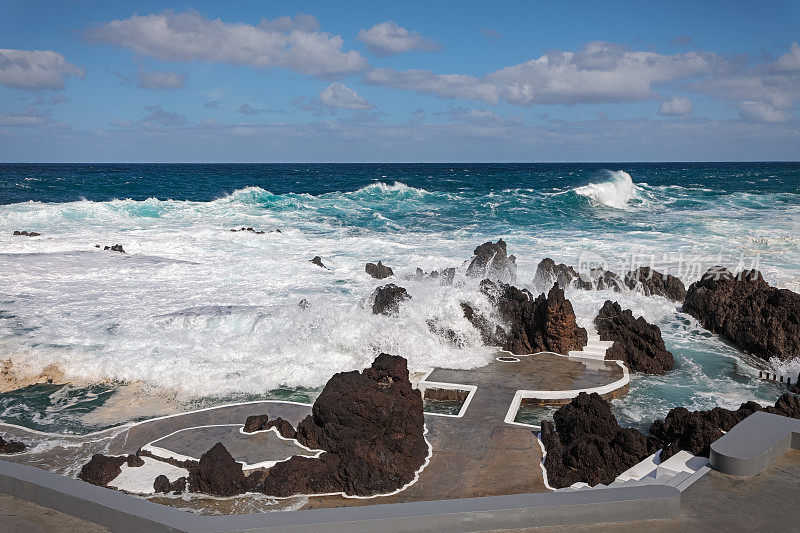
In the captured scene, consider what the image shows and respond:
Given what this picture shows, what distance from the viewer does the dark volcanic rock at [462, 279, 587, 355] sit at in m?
11.2

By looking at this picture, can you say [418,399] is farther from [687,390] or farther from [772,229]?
[772,229]

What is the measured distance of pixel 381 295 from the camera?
41.8 feet

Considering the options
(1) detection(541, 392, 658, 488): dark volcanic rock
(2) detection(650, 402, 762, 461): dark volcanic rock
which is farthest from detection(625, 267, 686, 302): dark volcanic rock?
(1) detection(541, 392, 658, 488): dark volcanic rock

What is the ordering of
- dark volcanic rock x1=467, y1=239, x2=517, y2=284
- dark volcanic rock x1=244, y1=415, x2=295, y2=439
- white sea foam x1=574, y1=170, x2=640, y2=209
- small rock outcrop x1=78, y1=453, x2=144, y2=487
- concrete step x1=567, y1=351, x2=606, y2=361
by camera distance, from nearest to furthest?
small rock outcrop x1=78, y1=453, x2=144, y2=487
dark volcanic rock x1=244, y1=415, x2=295, y2=439
concrete step x1=567, y1=351, x2=606, y2=361
dark volcanic rock x1=467, y1=239, x2=517, y2=284
white sea foam x1=574, y1=170, x2=640, y2=209

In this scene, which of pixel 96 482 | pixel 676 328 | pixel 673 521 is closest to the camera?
pixel 673 521

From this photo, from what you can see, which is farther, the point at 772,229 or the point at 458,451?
the point at 772,229

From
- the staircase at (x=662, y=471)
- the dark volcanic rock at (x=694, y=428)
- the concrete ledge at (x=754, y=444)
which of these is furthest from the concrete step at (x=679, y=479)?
the dark volcanic rock at (x=694, y=428)

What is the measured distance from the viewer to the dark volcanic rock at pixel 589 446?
6.82m

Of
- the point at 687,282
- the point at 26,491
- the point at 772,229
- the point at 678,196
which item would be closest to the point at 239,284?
the point at 687,282

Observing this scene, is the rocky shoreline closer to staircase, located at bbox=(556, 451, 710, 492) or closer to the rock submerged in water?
staircase, located at bbox=(556, 451, 710, 492)

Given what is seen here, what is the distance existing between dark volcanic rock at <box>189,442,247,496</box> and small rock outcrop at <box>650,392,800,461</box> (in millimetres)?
4109

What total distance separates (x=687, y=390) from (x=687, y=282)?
28.4 feet

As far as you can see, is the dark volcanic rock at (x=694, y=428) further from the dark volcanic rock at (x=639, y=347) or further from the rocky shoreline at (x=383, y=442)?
the dark volcanic rock at (x=639, y=347)

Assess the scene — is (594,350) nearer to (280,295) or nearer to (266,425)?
(266,425)
